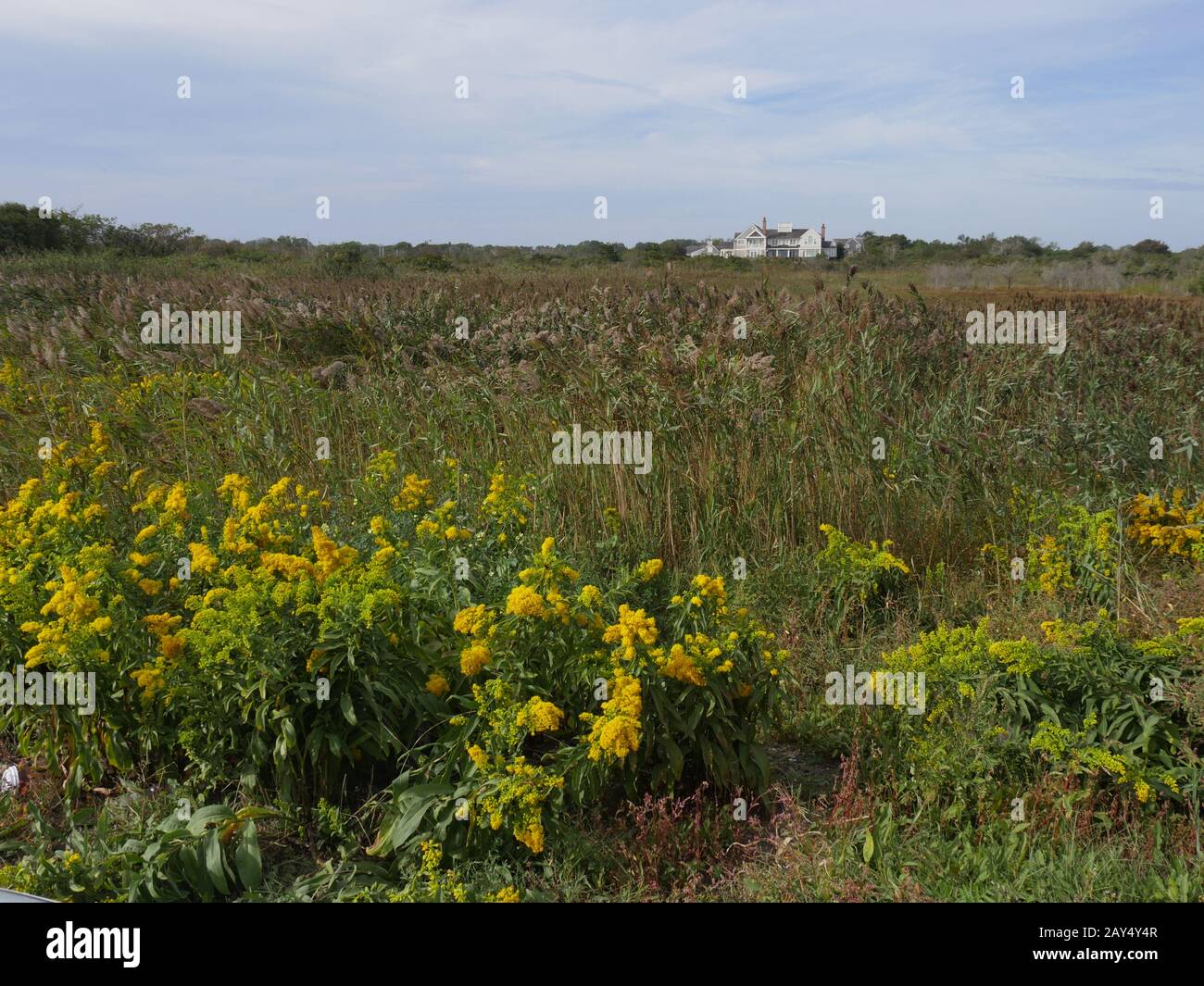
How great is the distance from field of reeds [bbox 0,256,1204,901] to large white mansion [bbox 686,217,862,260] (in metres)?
16.2

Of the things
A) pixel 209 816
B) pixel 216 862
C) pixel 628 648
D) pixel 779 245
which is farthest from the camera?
pixel 779 245

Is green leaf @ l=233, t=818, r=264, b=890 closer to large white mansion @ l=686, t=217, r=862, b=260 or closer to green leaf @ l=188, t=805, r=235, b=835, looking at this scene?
green leaf @ l=188, t=805, r=235, b=835

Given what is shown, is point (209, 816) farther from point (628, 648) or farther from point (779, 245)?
point (779, 245)

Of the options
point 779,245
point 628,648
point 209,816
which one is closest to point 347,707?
point 209,816

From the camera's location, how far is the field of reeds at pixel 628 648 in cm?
263

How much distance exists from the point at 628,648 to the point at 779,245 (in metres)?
27.9

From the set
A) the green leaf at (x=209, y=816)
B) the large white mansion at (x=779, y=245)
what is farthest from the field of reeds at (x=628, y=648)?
the large white mansion at (x=779, y=245)

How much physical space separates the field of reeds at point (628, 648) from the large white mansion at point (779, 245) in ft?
53.3

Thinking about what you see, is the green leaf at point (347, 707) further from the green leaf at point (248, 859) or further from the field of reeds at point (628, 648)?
the green leaf at point (248, 859)

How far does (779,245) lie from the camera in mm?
29094

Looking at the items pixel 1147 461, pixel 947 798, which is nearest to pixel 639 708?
pixel 947 798

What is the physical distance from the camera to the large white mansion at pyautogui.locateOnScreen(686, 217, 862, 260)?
2405 cm
